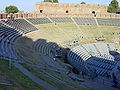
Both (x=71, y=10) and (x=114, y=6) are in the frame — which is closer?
(x=71, y=10)

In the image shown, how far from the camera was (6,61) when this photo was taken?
16.9 meters

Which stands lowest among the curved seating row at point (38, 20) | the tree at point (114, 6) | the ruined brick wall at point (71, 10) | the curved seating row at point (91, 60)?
the curved seating row at point (91, 60)

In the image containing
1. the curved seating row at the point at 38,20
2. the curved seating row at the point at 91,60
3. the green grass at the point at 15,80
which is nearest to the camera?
the green grass at the point at 15,80

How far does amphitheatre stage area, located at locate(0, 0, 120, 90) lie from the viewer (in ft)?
51.4

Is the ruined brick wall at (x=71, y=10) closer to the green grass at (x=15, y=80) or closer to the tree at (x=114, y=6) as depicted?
the tree at (x=114, y=6)

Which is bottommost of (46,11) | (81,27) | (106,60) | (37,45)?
(106,60)

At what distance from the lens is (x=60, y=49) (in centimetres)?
3469

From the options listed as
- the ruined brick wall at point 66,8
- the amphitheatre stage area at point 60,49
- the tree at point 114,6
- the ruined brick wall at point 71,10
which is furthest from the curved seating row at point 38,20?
the tree at point 114,6

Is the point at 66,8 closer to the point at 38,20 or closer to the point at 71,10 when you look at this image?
the point at 71,10

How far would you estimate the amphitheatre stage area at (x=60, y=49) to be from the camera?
15.7 meters

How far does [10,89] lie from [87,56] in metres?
23.0

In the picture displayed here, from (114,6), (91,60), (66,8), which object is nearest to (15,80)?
(91,60)

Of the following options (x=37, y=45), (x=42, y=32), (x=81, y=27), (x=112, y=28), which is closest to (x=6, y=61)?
(x=37, y=45)

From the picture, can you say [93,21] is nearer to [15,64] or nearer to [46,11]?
[46,11]
